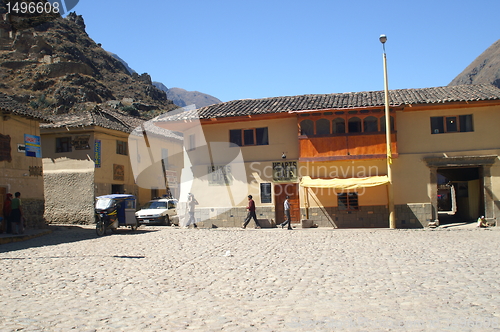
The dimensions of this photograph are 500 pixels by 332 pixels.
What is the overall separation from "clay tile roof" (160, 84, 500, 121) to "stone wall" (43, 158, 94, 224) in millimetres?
6967

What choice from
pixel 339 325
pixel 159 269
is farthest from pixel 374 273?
pixel 159 269

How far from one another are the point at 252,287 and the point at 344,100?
16411 mm

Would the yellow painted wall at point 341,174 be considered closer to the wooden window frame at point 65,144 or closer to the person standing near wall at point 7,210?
the person standing near wall at point 7,210

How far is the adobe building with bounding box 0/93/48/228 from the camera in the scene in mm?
18344

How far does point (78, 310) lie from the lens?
657cm

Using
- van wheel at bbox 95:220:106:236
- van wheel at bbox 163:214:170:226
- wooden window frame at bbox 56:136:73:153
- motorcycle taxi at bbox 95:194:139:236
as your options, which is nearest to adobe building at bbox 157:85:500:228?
van wheel at bbox 163:214:170:226

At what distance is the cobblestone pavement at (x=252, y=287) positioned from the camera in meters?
5.91

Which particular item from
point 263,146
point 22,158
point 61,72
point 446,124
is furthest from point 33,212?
point 61,72

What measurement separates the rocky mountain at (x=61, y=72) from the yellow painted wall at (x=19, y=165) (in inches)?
1802

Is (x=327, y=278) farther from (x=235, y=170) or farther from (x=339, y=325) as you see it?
(x=235, y=170)

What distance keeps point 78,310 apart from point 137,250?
6743mm

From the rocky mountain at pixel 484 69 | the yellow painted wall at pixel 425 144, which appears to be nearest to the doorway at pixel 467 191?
the yellow painted wall at pixel 425 144

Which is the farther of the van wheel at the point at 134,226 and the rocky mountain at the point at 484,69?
the rocky mountain at the point at 484,69

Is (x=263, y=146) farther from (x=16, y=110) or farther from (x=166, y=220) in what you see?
(x=16, y=110)
